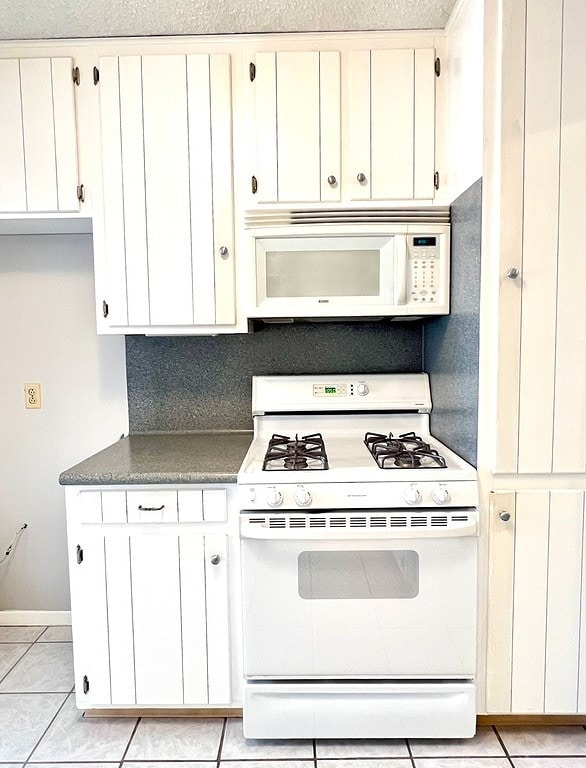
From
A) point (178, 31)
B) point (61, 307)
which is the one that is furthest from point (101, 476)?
point (178, 31)

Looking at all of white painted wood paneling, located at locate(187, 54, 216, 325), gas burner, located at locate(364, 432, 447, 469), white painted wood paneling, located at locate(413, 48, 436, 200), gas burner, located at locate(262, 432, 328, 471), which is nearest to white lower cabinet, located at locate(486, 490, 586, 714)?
gas burner, located at locate(364, 432, 447, 469)

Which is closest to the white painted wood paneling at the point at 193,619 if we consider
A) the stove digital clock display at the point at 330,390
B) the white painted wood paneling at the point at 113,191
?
the stove digital clock display at the point at 330,390

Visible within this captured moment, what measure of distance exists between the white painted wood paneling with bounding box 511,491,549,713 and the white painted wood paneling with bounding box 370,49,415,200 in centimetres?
113

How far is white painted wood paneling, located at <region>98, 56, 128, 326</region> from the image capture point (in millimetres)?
1765

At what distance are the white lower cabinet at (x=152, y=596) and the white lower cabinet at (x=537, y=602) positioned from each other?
0.84m

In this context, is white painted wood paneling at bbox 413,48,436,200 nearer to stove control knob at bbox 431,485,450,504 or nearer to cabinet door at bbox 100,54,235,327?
cabinet door at bbox 100,54,235,327

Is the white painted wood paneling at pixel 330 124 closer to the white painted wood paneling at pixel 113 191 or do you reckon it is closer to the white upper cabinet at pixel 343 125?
the white upper cabinet at pixel 343 125

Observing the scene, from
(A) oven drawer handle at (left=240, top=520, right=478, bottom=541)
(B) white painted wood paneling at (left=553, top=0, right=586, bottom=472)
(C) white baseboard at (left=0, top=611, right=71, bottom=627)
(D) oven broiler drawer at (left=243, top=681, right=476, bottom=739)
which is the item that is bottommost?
(C) white baseboard at (left=0, top=611, right=71, bottom=627)

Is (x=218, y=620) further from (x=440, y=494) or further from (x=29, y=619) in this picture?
(x=29, y=619)

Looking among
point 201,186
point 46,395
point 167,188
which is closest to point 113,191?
point 167,188

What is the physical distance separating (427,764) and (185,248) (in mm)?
1836

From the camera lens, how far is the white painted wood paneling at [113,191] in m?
1.76

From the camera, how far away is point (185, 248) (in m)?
1.81

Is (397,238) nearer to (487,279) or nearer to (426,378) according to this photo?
(487,279)
